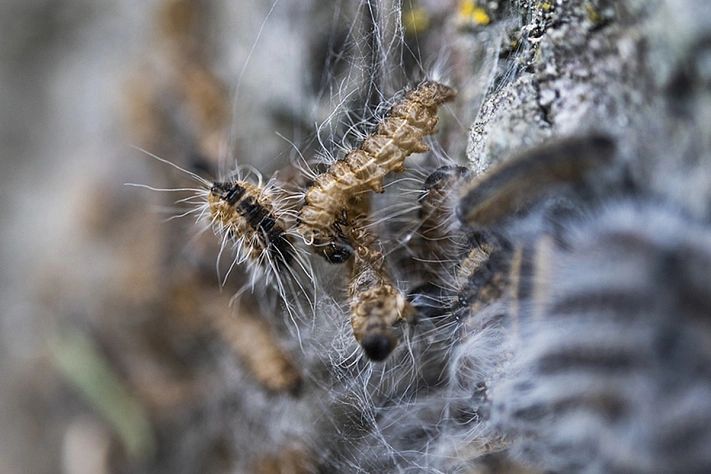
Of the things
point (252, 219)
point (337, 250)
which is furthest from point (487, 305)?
point (252, 219)

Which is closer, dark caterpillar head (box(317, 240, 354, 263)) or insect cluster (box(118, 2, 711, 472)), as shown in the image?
insect cluster (box(118, 2, 711, 472))

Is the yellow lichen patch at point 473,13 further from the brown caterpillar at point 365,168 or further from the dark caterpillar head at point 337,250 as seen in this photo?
the dark caterpillar head at point 337,250

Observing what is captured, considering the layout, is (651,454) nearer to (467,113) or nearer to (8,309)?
(467,113)

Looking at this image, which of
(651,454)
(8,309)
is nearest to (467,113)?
(651,454)

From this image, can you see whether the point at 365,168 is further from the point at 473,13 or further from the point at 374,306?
the point at 473,13

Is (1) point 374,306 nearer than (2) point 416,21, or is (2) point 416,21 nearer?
(1) point 374,306

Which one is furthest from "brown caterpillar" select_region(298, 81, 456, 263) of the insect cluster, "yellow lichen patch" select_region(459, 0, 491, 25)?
→ "yellow lichen patch" select_region(459, 0, 491, 25)

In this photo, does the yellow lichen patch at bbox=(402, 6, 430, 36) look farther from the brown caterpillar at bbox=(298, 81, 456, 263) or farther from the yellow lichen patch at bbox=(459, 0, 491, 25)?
the brown caterpillar at bbox=(298, 81, 456, 263)

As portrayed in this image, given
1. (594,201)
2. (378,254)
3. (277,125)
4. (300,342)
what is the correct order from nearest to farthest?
(594,201)
(378,254)
(300,342)
(277,125)
